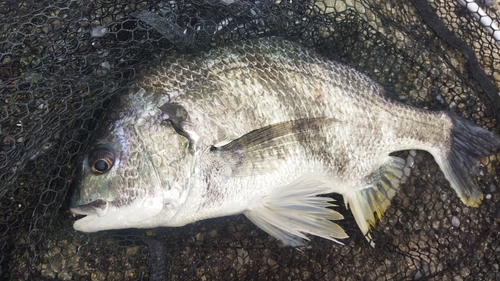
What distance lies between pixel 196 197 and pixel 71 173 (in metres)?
0.60

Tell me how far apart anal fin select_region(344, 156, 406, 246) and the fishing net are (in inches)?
4.6

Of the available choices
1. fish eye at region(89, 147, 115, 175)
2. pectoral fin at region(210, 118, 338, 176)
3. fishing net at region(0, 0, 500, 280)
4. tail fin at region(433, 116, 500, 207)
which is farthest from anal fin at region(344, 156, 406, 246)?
fish eye at region(89, 147, 115, 175)

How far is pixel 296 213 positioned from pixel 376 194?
21.9 inches

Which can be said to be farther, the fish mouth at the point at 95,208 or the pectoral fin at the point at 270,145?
the pectoral fin at the point at 270,145

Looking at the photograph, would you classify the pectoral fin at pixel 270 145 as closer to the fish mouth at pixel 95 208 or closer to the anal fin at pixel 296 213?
the anal fin at pixel 296 213

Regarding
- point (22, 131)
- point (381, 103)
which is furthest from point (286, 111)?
point (22, 131)

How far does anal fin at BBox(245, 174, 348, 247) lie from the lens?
2074mm

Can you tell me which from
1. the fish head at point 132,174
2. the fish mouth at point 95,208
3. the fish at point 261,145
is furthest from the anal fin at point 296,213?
the fish mouth at point 95,208

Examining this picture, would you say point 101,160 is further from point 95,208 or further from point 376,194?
point 376,194

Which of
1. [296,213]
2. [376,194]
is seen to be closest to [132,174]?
[296,213]

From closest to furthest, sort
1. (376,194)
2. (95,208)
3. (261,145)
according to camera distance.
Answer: (95,208) → (261,145) → (376,194)

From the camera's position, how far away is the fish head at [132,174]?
1.76 metres

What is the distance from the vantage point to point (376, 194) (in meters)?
2.38

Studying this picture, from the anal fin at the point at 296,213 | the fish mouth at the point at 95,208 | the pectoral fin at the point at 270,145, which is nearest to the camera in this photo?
the fish mouth at the point at 95,208
